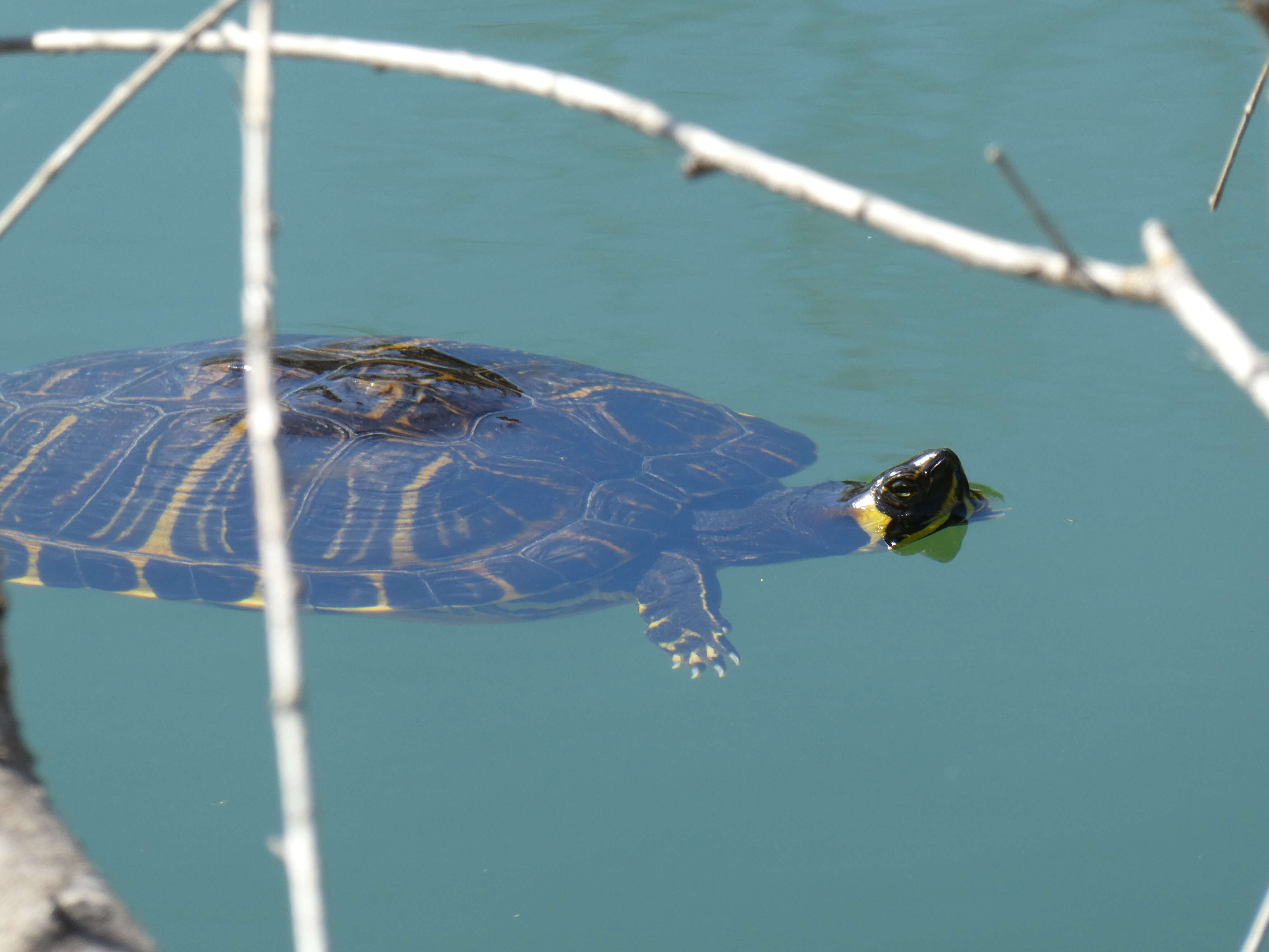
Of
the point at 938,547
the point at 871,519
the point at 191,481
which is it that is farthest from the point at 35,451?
the point at 938,547

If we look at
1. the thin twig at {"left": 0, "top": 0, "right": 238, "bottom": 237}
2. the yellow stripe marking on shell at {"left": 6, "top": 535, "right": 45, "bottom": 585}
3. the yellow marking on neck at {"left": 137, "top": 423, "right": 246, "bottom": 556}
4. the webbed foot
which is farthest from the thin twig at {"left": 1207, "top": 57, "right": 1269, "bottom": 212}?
the yellow stripe marking on shell at {"left": 6, "top": 535, "right": 45, "bottom": 585}

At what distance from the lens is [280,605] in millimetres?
569

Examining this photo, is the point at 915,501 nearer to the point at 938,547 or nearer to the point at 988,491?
the point at 938,547

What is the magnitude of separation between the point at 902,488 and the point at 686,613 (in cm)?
69

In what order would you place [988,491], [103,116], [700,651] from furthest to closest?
[988,491], [700,651], [103,116]

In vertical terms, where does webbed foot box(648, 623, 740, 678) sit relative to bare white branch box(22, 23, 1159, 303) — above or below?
above

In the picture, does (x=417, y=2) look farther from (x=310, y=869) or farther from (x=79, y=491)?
(x=310, y=869)

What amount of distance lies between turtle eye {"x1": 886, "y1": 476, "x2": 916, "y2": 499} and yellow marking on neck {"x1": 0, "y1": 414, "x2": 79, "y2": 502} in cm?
222

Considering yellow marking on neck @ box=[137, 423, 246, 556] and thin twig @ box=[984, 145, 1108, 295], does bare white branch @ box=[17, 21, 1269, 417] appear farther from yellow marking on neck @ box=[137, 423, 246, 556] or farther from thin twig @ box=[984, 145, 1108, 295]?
yellow marking on neck @ box=[137, 423, 246, 556]

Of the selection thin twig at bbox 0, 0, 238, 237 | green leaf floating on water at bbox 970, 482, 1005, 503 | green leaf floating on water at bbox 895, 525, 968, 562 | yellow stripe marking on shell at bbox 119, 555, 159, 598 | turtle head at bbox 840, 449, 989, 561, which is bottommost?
thin twig at bbox 0, 0, 238, 237

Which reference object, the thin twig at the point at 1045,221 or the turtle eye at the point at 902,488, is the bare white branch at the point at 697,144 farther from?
the turtle eye at the point at 902,488

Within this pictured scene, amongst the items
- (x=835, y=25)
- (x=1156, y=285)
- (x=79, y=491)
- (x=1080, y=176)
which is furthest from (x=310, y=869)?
(x=835, y=25)

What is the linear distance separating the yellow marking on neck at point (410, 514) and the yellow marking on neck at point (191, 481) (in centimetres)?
46

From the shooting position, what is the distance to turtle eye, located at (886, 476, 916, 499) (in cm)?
325
